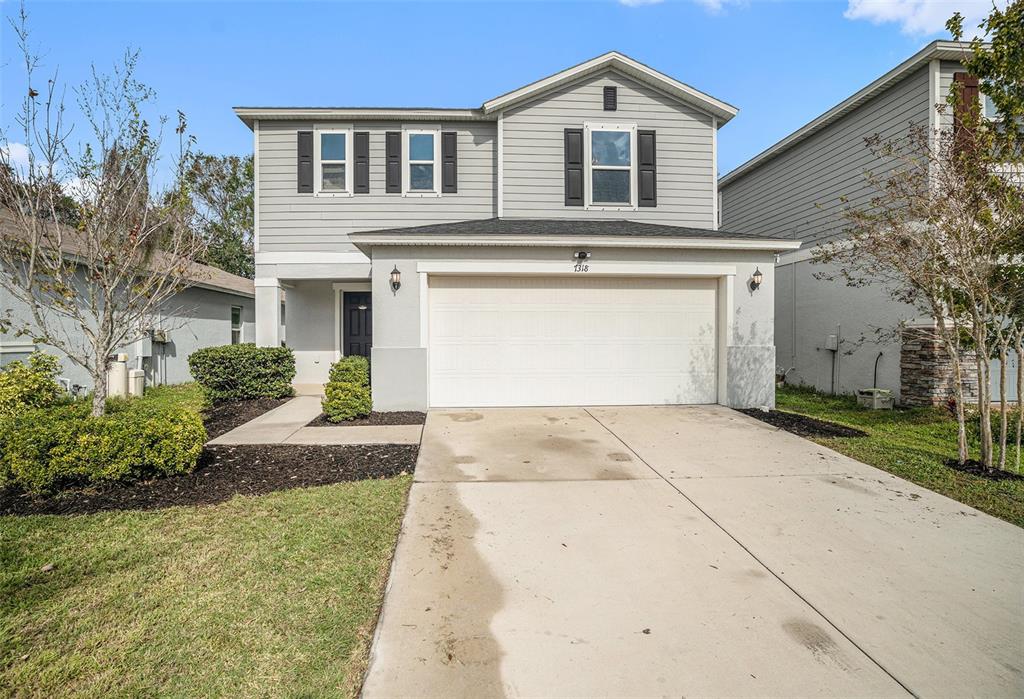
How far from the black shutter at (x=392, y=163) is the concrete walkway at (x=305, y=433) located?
17.5ft

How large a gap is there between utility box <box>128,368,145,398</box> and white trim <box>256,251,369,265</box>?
341cm

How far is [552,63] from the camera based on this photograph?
11195 mm

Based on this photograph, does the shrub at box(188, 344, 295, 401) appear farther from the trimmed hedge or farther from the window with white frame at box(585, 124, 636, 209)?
the window with white frame at box(585, 124, 636, 209)

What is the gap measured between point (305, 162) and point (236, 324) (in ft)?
24.3

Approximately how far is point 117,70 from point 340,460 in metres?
5.22

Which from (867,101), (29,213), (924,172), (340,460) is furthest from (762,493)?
(867,101)

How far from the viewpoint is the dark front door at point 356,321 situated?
12078mm

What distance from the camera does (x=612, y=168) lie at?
35.0 feet

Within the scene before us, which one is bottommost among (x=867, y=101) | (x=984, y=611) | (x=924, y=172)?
(x=984, y=611)

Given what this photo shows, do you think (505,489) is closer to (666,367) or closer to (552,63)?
(666,367)

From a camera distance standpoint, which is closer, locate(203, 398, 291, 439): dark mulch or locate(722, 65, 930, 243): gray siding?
locate(203, 398, 291, 439): dark mulch

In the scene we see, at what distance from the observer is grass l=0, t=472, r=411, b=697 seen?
2.22m

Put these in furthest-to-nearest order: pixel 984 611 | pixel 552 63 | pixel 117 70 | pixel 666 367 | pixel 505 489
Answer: pixel 552 63 → pixel 666 367 → pixel 117 70 → pixel 505 489 → pixel 984 611

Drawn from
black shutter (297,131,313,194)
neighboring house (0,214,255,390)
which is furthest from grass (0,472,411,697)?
black shutter (297,131,313,194)
